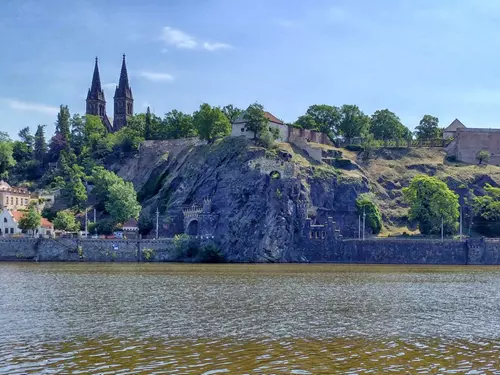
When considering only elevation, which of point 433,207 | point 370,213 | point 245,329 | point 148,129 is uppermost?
point 148,129

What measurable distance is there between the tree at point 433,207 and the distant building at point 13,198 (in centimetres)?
6967

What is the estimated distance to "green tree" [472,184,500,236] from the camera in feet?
367

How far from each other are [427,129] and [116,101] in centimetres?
8216

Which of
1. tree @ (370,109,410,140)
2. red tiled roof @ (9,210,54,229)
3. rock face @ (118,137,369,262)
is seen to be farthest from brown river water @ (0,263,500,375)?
tree @ (370,109,410,140)

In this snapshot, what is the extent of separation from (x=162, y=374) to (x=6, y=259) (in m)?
83.5

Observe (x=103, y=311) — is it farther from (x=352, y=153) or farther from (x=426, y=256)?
(x=352, y=153)

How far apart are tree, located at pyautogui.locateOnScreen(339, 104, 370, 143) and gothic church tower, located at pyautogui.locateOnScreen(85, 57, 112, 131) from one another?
65.0 m

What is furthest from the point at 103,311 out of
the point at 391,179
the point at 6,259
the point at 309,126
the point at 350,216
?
the point at 309,126

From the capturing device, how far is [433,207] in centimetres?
10669

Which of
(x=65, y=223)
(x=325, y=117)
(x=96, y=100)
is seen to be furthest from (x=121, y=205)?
(x=96, y=100)

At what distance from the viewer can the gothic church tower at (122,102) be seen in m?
179

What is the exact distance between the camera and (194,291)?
47.9 meters

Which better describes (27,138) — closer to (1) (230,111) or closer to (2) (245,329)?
(1) (230,111)

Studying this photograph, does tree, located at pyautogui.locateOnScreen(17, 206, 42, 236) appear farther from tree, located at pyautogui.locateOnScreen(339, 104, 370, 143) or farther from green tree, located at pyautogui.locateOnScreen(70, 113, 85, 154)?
tree, located at pyautogui.locateOnScreen(339, 104, 370, 143)
